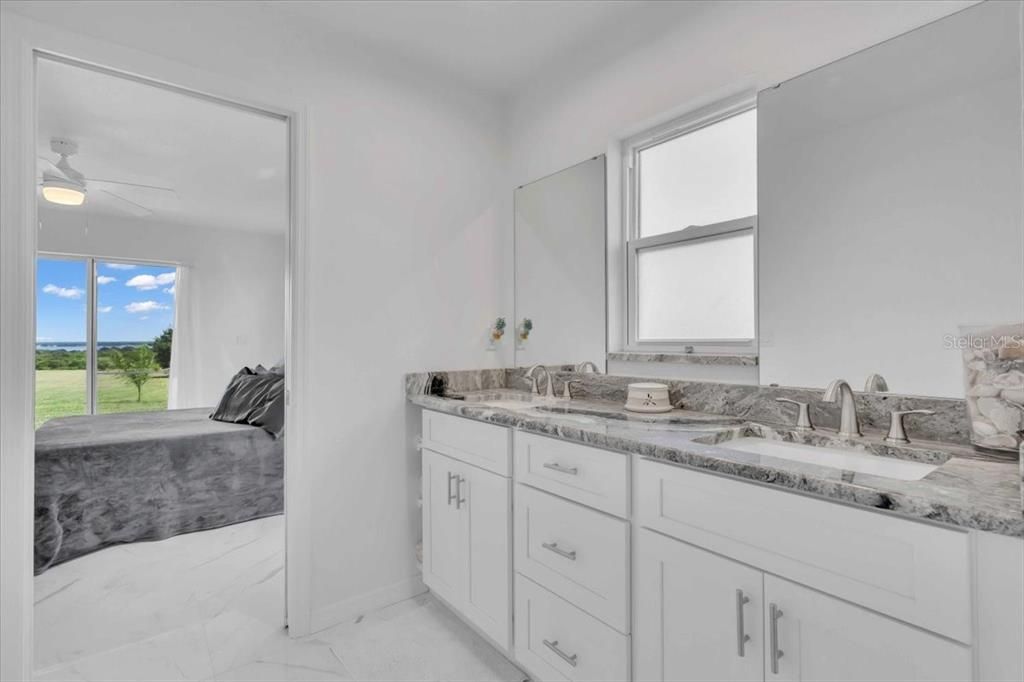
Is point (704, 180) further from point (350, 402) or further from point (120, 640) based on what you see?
point (120, 640)

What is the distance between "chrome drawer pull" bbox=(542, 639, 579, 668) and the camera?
4.62 feet

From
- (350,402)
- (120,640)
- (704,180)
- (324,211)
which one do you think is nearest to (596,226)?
(704,180)

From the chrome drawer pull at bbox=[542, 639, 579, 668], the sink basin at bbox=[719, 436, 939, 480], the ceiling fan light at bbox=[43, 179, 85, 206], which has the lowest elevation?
the chrome drawer pull at bbox=[542, 639, 579, 668]

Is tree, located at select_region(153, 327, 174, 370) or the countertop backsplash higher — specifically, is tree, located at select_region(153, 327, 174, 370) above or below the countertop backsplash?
above

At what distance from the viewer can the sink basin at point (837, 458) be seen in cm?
111

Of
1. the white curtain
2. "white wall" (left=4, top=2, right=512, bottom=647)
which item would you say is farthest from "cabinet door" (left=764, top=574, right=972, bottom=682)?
the white curtain

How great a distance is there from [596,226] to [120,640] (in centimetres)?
250

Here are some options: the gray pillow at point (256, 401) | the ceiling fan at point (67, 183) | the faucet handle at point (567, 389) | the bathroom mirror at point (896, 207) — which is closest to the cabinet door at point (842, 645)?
the bathroom mirror at point (896, 207)

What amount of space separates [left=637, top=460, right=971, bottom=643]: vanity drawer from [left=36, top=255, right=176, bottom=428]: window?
1809mm

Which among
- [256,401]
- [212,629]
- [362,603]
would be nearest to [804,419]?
[362,603]

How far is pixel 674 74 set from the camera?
6.02 ft

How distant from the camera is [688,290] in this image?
1874mm

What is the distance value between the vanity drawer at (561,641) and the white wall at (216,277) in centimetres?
139

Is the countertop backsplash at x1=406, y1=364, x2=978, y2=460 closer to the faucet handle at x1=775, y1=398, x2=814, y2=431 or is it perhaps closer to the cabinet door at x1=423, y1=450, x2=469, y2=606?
the faucet handle at x1=775, y1=398, x2=814, y2=431
